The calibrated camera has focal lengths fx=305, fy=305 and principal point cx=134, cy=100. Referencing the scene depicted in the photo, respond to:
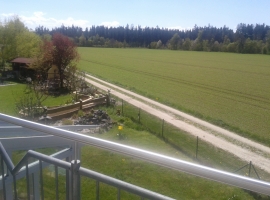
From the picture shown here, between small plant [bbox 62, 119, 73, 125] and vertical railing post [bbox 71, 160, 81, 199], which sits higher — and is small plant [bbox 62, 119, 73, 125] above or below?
below

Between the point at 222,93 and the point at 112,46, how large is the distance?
10577 cm

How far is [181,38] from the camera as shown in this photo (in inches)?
5837

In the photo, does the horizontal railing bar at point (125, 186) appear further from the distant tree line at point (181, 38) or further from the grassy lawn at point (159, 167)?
the distant tree line at point (181, 38)

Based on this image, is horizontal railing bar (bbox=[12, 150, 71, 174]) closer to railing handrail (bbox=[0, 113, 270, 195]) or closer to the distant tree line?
railing handrail (bbox=[0, 113, 270, 195])

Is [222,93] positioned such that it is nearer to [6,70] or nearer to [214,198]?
[214,198]

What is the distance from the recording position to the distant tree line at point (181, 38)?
10980 centimetres

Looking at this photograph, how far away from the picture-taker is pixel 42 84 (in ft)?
97.8

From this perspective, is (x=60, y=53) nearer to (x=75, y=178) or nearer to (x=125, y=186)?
(x=75, y=178)

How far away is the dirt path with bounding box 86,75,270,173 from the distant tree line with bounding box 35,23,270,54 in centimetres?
8782

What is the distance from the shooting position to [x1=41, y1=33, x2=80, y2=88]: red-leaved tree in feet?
94.6

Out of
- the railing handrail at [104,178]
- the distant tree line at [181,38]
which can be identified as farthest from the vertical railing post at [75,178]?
the distant tree line at [181,38]

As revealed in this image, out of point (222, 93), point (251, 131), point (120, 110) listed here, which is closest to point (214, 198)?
point (251, 131)

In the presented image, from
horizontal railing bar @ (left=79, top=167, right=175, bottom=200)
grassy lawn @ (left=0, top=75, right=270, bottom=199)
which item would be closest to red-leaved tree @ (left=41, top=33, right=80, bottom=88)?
grassy lawn @ (left=0, top=75, right=270, bottom=199)

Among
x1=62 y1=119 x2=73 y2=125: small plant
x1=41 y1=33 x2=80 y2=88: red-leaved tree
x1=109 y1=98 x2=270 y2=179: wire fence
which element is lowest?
x1=109 y1=98 x2=270 y2=179: wire fence
